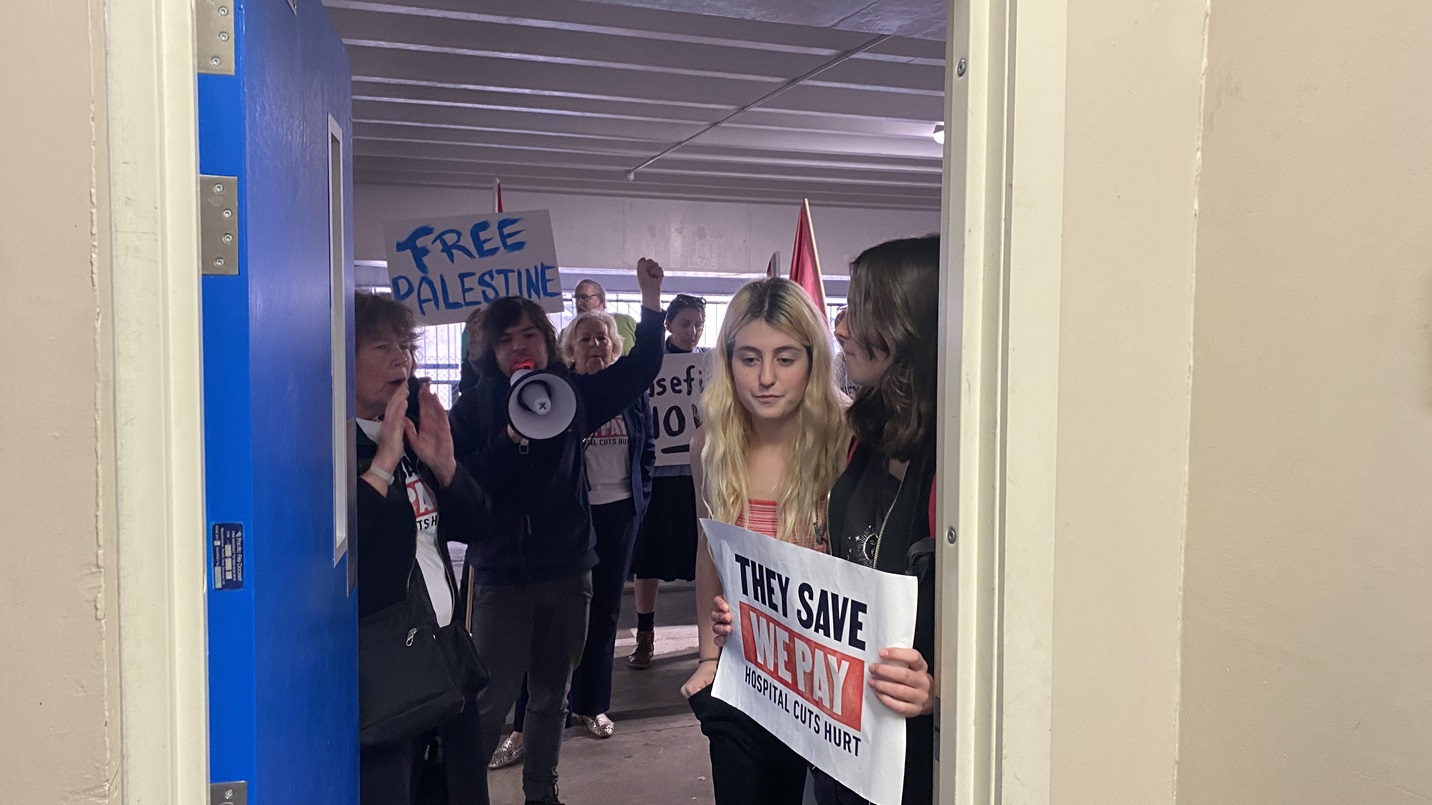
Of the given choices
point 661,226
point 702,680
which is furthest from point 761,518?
point 661,226

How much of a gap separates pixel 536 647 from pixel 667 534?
2325 mm

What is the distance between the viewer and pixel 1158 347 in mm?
1294

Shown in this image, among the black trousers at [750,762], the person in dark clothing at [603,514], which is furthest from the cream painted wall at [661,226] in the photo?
the black trousers at [750,762]

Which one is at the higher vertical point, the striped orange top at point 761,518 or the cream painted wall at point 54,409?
the cream painted wall at point 54,409

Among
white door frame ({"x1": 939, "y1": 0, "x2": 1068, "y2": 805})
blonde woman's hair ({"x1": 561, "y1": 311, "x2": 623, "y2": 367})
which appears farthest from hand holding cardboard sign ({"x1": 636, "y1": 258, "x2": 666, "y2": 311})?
white door frame ({"x1": 939, "y1": 0, "x2": 1068, "y2": 805})

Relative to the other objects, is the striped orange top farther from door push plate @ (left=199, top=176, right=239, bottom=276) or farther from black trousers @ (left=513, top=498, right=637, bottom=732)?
black trousers @ (left=513, top=498, right=637, bottom=732)

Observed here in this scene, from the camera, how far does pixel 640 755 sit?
4.40 meters

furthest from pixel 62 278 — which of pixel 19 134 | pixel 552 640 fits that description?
pixel 552 640

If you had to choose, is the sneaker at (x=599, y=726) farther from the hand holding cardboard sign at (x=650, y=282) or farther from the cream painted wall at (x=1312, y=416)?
the cream painted wall at (x=1312, y=416)

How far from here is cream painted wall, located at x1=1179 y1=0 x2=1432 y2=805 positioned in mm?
1001

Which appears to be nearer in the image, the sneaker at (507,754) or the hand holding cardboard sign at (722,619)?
the hand holding cardboard sign at (722,619)

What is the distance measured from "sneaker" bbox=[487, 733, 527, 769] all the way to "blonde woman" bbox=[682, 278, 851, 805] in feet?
→ 7.63

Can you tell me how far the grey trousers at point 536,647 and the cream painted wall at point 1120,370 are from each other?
258 centimetres

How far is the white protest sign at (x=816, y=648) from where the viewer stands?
1617mm
